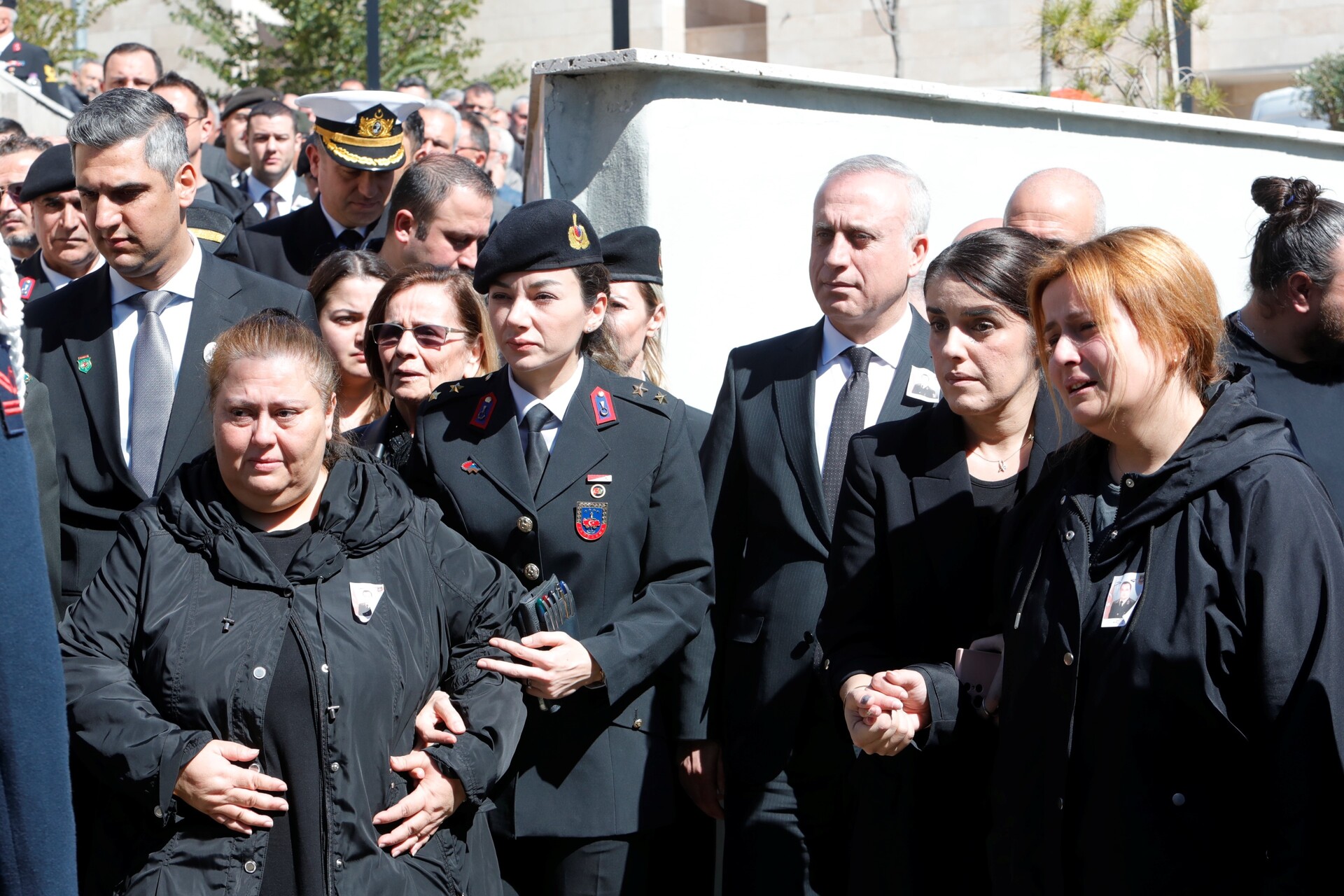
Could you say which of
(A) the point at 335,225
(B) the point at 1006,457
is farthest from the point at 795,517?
(A) the point at 335,225

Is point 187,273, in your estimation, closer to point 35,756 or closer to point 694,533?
point 694,533

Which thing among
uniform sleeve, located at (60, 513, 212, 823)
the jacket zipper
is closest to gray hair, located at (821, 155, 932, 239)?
the jacket zipper

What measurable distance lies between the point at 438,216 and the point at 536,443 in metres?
1.87

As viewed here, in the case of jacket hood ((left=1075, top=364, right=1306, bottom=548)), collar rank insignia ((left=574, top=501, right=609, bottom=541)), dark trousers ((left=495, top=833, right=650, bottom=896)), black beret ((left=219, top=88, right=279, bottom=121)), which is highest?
black beret ((left=219, top=88, right=279, bottom=121))

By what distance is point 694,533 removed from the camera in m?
3.54

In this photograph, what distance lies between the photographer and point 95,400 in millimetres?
3605

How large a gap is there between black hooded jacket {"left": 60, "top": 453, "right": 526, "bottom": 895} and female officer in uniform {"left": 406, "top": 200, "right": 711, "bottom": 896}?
382 mm

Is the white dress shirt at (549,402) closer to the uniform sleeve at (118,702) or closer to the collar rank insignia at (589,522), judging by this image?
the collar rank insignia at (589,522)

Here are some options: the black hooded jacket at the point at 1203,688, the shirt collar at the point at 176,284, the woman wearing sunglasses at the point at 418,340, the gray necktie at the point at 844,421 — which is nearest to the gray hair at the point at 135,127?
the shirt collar at the point at 176,284

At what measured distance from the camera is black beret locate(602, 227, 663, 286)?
4.49 metres

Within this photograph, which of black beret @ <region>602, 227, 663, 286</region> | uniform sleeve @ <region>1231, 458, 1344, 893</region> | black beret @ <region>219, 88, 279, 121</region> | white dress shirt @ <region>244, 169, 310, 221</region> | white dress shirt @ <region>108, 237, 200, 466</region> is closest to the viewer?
uniform sleeve @ <region>1231, 458, 1344, 893</region>

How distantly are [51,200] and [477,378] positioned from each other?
8.41 ft

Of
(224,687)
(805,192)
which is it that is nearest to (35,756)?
(224,687)

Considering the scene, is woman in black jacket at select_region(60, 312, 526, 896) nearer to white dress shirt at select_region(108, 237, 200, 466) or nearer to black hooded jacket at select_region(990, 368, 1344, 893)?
white dress shirt at select_region(108, 237, 200, 466)
